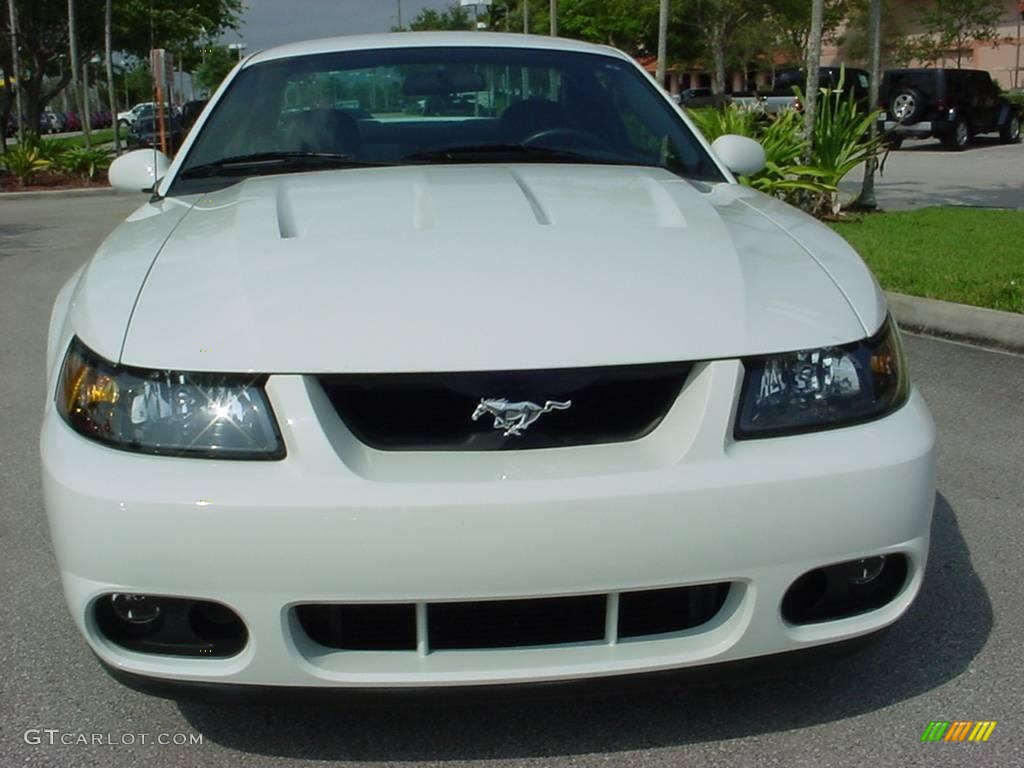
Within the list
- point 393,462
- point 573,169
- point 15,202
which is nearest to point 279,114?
point 573,169

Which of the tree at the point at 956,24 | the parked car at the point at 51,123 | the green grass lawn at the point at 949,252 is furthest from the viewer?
the parked car at the point at 51,123

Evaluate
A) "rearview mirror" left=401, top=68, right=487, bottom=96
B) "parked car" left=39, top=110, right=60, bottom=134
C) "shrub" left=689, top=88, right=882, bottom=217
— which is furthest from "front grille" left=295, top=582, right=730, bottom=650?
"parked car" left=39, top=110, right=60, bottom=134

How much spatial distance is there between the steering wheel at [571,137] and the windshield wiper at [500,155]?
66mm

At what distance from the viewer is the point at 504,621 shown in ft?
7.13

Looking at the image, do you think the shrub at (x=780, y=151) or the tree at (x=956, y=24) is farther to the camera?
the tree at (x=956, y=24)

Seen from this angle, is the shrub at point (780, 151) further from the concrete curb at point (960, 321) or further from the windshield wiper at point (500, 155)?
the windshield wiper at point (500, 155)

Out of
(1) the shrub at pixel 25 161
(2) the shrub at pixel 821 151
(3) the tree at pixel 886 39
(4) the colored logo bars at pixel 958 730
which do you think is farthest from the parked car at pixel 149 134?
(3) the tree at pixel 886 39

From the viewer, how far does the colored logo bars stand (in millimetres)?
2389

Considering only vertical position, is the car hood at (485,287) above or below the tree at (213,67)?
below

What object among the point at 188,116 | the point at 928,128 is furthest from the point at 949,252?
the point at 928,128

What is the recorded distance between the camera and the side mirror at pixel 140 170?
12.1 ft

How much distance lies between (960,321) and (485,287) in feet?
14.5

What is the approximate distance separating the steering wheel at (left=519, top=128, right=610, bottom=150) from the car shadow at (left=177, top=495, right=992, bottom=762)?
1.79 m

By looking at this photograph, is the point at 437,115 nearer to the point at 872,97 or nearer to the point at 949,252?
the point at 949,252
